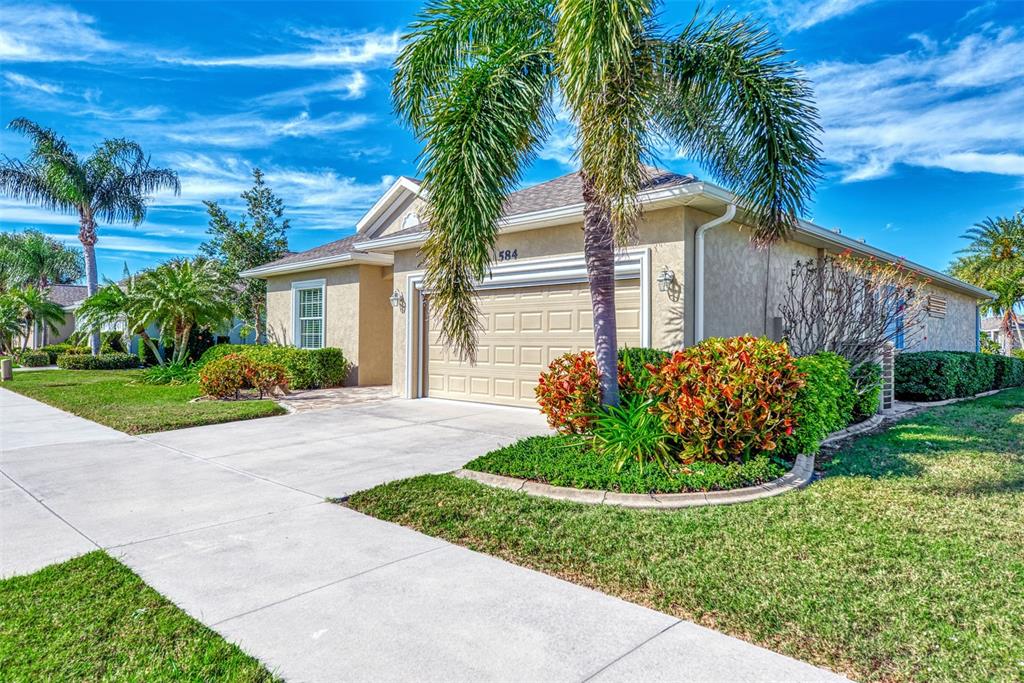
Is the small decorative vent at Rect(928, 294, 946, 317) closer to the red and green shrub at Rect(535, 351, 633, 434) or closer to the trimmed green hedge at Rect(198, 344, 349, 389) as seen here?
the red and green shrub at Rect(535, 351, 633, 434)

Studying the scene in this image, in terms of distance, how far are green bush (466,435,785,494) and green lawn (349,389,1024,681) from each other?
0.41 metres

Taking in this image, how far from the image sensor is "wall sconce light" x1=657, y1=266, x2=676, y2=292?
8.68 meters

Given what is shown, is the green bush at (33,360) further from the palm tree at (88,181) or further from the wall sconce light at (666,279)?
the wall sconce light at (666,279)

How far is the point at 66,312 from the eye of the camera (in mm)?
33719

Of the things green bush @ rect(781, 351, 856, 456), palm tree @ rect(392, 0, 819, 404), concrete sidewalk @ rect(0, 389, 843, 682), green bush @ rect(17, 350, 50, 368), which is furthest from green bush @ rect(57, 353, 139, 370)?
green bush @ rect(781, 351, 856, 456)

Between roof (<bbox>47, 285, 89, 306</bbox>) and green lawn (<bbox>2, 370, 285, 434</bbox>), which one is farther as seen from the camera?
roof (<bbox>47, 285, 89, 306</bbox>)

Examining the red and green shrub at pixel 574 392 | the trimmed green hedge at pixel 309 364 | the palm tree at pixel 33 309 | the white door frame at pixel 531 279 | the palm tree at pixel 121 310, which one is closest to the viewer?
the red and green shrub at pixel 574 392

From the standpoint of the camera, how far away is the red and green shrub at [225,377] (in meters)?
12.5

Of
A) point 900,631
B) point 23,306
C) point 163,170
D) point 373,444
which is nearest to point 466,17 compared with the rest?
point 373,444

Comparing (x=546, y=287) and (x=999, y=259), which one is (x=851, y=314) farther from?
(x=999, y=259)

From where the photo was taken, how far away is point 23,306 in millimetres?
25562

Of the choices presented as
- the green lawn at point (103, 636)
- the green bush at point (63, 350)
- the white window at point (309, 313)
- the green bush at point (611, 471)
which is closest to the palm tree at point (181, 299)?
the white window at point (309, 313)

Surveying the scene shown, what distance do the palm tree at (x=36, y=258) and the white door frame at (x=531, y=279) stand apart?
96.9ft

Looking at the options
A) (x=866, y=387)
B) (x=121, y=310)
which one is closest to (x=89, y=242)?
(x=121, y=310)
